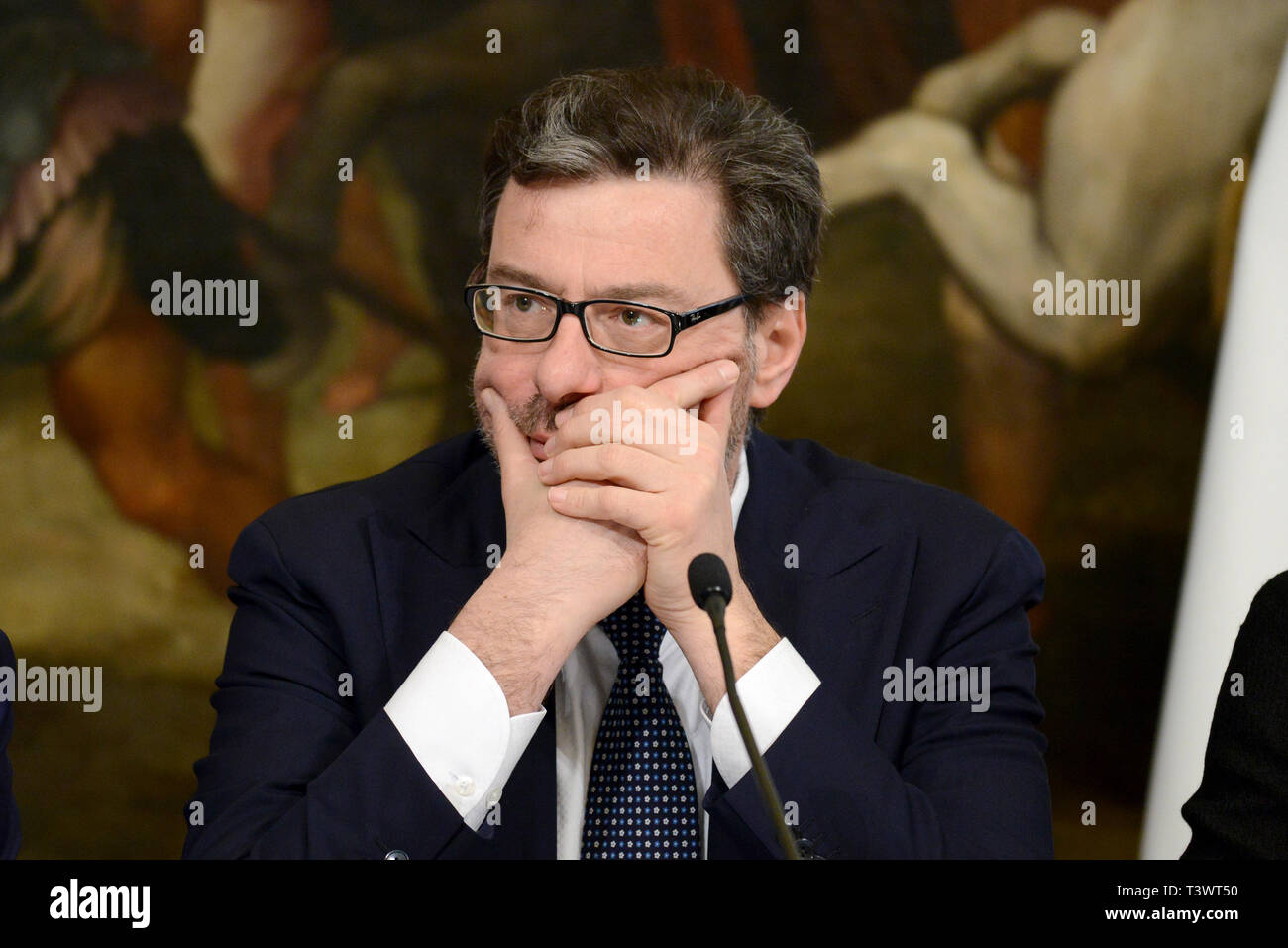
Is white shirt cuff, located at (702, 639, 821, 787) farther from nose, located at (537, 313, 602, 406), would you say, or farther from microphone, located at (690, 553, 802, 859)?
nose, located at (537, 313, 602, 406)

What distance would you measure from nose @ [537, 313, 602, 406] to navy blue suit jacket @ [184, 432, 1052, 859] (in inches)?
11.8

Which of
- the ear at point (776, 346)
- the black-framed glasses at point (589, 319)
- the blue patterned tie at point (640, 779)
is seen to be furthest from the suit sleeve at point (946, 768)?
the black-framed glasses at point (589, 319)

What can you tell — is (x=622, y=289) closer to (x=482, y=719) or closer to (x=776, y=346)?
(x=776, y=346)

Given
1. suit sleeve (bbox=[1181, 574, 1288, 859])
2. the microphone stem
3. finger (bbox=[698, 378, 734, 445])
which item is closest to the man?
finger (bbox=[698, 378, 734, 445])

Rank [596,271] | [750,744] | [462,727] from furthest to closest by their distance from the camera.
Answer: [596,271] < [462,727] < [750,744]

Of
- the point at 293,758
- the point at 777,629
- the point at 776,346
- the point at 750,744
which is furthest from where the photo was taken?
the point at 776,346

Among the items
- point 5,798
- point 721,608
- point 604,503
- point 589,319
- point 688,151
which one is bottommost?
point 5,798

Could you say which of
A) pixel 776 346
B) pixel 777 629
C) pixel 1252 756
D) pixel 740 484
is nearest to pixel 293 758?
pixel 777 629

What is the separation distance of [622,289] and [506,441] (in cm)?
25

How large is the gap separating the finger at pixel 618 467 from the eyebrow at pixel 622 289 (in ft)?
0.77

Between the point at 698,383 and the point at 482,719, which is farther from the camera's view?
the point at 698,383

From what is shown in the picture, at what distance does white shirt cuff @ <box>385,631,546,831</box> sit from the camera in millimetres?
1438

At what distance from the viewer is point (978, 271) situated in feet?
9.74

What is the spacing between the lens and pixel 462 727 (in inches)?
57.1
